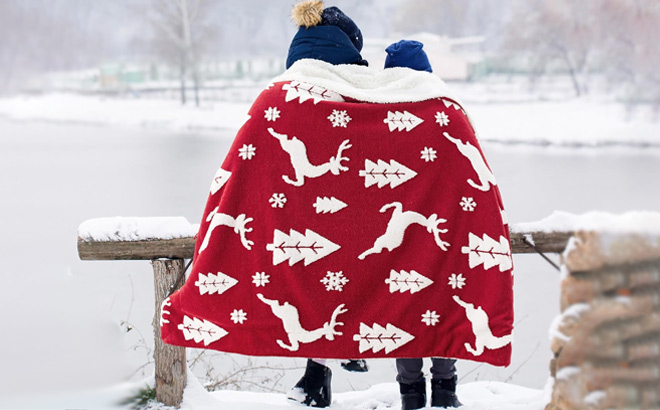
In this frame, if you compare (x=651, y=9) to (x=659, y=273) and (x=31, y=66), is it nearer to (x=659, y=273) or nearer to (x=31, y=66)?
(x=31, y=66)

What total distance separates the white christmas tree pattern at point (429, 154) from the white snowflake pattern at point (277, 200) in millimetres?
326

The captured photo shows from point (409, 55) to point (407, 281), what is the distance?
21.2 inches

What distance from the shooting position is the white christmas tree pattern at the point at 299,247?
1.45 m

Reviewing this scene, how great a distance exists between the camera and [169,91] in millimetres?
13336

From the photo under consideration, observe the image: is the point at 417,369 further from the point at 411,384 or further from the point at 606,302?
the point at 606,302

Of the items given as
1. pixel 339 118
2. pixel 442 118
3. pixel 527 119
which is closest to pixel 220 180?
pixel 339 118

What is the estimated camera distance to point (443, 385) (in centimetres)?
162

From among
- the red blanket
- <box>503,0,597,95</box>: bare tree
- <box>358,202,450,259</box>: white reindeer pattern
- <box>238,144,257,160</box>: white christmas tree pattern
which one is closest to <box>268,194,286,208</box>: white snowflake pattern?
the red blanket

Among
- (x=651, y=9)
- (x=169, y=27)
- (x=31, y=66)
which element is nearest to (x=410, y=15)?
(x=651, y=9)

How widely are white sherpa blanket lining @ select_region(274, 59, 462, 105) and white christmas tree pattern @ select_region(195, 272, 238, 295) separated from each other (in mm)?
479

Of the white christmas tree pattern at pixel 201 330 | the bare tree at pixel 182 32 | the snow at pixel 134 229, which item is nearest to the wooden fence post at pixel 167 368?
the snow at pixel 134 229

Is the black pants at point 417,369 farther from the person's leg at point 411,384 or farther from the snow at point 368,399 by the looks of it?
the snow at point 368,399

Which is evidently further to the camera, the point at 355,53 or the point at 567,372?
the point at 355,53

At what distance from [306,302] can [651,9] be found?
1105cm
